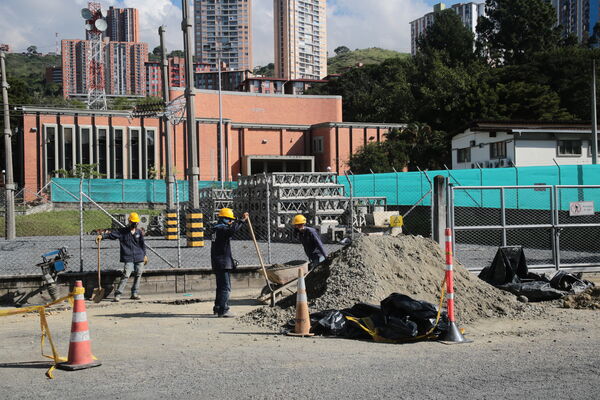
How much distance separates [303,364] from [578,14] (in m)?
169

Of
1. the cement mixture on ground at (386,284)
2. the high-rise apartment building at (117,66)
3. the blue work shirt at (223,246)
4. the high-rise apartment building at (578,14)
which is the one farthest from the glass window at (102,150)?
the high-rise apartment building at (578,14)

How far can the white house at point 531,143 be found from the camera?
38031 mm

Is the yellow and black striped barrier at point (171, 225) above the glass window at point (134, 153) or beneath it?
beneath

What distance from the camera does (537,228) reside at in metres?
15.6

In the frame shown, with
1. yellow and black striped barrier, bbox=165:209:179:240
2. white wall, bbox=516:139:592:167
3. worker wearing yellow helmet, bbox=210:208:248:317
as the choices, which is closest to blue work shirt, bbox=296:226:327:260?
worker wearing yellow helmet, bbox=210:208:248:317

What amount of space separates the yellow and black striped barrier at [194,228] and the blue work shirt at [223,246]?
10.1 metres

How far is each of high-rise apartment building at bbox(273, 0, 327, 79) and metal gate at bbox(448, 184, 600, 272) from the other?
15793cm

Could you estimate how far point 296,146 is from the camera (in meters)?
67.8

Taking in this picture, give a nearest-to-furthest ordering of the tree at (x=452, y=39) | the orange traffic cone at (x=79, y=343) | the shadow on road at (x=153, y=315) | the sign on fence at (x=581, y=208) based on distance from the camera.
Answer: the orange traffic cone at (x=79, y=343) < the shadow on road at (x=153, y=315) < the sign on fence at (x=581, y=208) < the tree at (x=452, y=39)

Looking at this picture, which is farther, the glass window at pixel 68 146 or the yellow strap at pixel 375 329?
the glass window at pixel 68 146

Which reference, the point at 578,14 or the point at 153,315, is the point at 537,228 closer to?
the point at 153,315

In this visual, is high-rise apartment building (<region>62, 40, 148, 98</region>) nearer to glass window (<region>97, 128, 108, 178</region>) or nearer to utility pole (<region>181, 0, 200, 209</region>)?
glass window (<region>97, 128, 108, 178</region>)

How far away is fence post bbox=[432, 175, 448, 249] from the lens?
13.7m

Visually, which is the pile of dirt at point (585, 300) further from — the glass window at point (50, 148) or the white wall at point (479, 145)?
the glass window at point (50, 148)
